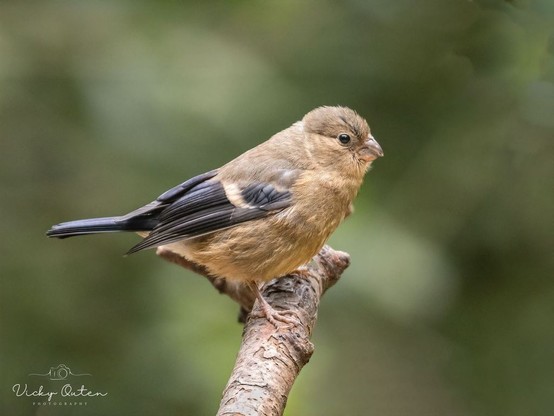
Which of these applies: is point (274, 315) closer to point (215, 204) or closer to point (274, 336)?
point (274, 336)

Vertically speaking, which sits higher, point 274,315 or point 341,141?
point 341,141

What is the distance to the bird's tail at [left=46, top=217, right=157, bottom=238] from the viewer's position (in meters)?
4.10

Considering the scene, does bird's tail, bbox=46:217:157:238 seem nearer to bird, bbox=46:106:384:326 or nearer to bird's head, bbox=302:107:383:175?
bird, bbox=46:106:384:326

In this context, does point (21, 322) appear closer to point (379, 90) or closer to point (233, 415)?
point (233, 415)

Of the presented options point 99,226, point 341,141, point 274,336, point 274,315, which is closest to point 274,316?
point 274,315

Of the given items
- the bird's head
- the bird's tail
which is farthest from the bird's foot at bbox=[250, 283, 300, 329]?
the bird's head

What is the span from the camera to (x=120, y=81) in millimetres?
4645

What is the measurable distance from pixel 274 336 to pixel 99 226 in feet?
3.29

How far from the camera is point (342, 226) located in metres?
4.50

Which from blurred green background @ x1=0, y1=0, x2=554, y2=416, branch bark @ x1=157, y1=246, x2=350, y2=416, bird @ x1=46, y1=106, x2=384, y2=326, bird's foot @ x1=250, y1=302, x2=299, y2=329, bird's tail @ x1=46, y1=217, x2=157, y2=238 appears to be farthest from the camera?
blurred green background @ x1=0, y1=0, x2=554, y2=416

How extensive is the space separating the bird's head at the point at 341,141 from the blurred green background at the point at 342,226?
0.21 metres

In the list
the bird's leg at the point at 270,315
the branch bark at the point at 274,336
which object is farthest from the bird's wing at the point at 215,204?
the bird's leg at the point at 270,315

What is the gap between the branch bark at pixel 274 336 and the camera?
3.26 m

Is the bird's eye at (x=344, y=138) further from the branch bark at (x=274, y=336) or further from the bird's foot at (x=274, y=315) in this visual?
the bird's foot at (x=274, y=315)
